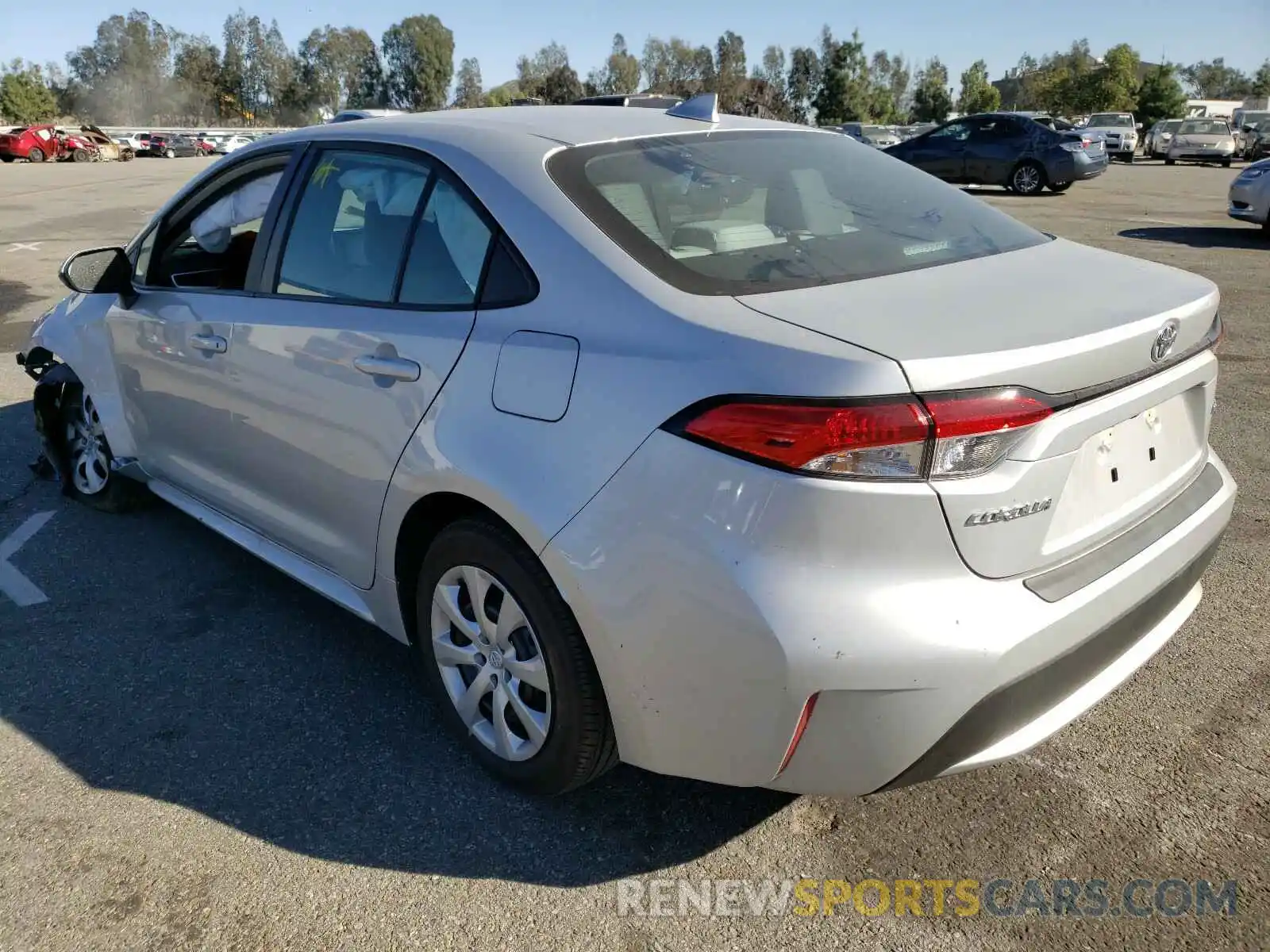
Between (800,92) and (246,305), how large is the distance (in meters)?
117

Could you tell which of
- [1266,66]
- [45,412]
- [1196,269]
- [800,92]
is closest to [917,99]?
[800,92]

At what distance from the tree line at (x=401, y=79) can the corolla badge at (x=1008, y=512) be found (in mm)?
88425

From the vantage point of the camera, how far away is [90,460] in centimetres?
471

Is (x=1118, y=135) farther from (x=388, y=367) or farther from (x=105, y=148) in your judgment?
(x=105, y=148)

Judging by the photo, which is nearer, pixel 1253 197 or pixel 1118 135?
pixel 1253 197

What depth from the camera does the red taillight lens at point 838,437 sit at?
1940 millimetres

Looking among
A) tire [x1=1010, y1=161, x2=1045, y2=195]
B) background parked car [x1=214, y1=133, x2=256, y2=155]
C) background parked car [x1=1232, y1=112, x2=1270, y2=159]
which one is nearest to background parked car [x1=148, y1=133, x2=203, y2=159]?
background parked car [x1=214, y1=133, x2=256, y2=155]

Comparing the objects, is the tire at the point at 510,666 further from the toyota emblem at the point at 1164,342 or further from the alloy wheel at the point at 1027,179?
the alloy wheel at the point at 1027,179

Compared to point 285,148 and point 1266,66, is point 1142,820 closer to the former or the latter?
point 285,148

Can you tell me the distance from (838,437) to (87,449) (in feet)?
13.1

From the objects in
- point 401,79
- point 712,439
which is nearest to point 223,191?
point 712,439

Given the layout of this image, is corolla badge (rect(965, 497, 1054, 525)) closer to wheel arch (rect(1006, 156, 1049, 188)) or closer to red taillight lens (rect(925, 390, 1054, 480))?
red taillight lens (rect(925, 390, 1054, 480))

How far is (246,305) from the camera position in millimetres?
3365

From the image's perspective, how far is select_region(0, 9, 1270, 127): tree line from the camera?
94.2m
